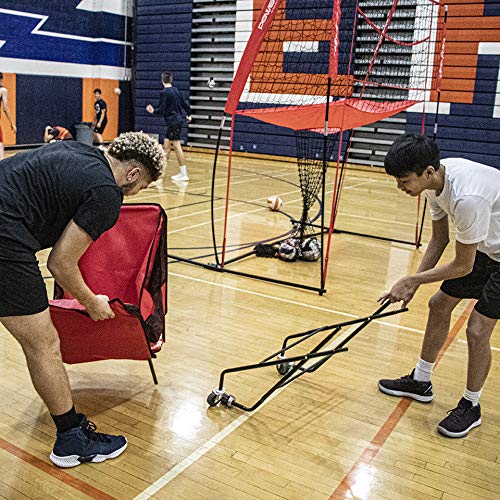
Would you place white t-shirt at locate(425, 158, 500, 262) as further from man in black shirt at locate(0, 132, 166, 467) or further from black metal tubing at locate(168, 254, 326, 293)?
black metal tubing at locate(168, 254, 326, 293)

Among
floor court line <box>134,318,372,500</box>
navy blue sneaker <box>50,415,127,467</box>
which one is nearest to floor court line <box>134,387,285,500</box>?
floor court line <box>134,318,372,500</box>

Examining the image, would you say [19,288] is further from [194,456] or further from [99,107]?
[99,107]

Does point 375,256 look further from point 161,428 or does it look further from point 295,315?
point 161,428

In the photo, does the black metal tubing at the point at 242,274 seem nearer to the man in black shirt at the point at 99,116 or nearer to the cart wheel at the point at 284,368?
the cart wheel at the point at 284,368

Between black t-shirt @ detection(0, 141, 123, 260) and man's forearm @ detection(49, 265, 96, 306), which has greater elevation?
black t-shirt @ detection(0, 141, 123, 260)

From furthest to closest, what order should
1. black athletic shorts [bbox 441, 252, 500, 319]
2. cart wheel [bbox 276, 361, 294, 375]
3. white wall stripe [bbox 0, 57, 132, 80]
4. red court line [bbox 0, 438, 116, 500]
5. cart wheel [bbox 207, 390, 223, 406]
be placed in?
white wall stripe [bbox 0, 57, 132, 80] → cart wheel [bbox 276, 361, 294, 375] → cart wheel [bbox 207, 390, 223, 406] → black athletic shorts [bbox 441, 252, 500, 319] → red court line [bbox 0, 438, 116, 500]

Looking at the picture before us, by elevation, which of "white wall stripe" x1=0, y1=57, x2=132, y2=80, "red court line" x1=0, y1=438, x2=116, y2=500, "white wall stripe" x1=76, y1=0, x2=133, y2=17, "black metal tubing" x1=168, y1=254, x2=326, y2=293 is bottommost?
"red court line" x1=0, y1=438, x2=116, y2=500

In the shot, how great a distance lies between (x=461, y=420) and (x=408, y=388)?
0.37m

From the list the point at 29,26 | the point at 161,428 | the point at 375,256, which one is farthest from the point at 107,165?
the point at 29,26

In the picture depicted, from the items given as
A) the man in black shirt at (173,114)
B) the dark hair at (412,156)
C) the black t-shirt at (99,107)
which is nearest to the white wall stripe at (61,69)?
the black t-shirt at (99,107)

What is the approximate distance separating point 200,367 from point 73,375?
662 millimetres

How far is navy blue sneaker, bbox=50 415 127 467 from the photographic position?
236 centimetres

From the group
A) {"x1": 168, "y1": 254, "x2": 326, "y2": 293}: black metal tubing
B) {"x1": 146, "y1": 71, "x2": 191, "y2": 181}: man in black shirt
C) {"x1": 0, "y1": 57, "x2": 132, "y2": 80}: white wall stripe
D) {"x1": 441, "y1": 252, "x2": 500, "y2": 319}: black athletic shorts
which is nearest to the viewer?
{"x1": 441, "y1": 252, "x2": 500, "y2": 319}: black athletic shorts

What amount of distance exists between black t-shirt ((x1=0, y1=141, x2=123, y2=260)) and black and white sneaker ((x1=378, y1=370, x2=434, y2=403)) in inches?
68.8
